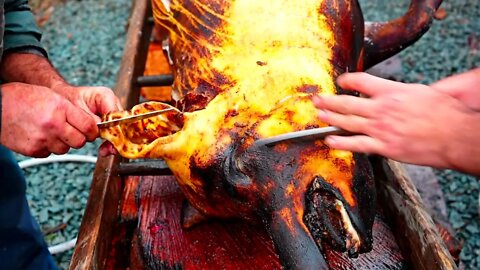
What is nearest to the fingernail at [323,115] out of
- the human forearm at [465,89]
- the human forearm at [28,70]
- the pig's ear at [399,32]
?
the human forearm at [465,89]

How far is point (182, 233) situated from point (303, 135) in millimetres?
768

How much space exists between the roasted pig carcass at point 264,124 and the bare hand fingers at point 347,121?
170 mm

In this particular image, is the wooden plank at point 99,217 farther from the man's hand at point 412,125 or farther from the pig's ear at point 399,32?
the pig's ear at point 399,32

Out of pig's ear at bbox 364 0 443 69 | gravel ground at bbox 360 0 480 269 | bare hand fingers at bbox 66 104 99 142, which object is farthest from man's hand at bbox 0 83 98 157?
gravel ground at bbox 360 0 480 269

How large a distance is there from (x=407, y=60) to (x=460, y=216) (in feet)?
4.97

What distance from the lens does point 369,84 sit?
1.34 m

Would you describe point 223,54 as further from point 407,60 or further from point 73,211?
point 407,60

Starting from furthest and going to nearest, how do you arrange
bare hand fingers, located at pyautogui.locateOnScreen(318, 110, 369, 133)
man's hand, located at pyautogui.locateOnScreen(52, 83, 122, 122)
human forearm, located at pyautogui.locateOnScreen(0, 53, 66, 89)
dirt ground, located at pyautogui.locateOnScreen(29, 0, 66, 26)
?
1. dirt ground, located at pyautogui.locateOnScreen(29, 0, 66, 26)
2. human forearm, located at pyautogui.locateOnScreen(0, 53, 66, 89)
3. man's hand, located at pyautogui.locateOnScreen(52, 83, 122, 122)
4. bare hand fingers, located at pyautogui.locateOnScreen(318, 110, 369, 133)

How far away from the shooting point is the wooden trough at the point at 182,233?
74.8 inches

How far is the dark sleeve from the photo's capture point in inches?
89.2

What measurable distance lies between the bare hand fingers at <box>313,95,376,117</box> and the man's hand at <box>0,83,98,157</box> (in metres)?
0.78

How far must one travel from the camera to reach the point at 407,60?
4.27 m

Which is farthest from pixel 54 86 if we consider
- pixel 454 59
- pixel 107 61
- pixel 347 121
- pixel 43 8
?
pixel 43 8

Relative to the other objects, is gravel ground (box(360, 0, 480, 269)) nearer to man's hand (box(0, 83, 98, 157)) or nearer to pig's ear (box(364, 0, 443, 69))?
pig's ear (box(364, 0, 443, 69))
